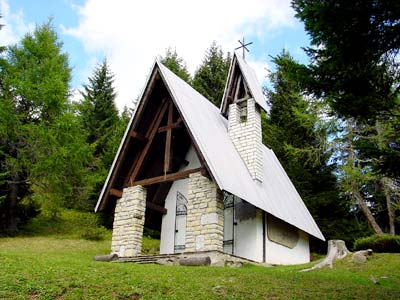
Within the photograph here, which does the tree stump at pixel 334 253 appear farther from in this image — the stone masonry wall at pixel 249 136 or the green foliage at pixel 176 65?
the green foliage at pixel 176 65

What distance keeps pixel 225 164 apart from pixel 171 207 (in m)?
3.83

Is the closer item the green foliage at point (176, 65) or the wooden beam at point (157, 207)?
the wooden beam at point (157, 207)

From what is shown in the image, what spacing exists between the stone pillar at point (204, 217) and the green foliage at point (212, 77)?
1548 centimetres

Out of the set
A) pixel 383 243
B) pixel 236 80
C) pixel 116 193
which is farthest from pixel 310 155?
pixel 116 193

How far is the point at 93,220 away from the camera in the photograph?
64.1 feet

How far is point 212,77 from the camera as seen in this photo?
96.8 feet

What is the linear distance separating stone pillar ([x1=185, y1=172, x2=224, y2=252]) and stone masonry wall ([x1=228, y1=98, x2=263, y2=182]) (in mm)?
2654

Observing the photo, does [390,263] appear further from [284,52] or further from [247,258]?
[284,52]

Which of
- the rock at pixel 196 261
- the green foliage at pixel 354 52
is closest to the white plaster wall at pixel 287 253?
the rock at pixel 196 261

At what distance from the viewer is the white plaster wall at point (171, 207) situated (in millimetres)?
15648

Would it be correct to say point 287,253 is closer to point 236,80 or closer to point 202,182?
point 202,182

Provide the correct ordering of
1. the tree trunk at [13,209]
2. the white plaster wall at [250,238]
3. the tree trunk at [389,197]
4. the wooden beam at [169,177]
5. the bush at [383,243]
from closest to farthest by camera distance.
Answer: the wooden beam at [169,177] → the white plaster wall at [250,238] → the bush at [383,243] → the tree trunk at [13,209] → the tree trunk at [389,197]

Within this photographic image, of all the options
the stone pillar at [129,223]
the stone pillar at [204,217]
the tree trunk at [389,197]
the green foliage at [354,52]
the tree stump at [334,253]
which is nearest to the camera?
the green foliage at [354,52]

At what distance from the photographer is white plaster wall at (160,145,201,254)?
15.6 meters
